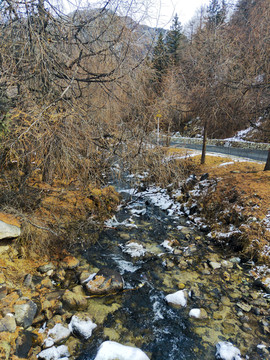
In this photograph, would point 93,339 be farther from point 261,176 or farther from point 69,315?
point 261,176

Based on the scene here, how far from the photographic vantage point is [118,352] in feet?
8.93

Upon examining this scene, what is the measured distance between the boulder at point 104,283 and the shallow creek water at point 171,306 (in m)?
0.11

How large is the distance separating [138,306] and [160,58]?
14.5ft

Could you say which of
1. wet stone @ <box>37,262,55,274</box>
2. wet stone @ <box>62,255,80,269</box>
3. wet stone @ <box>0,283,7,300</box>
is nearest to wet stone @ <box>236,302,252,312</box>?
wet stone @ <box>62,255,80,269</box>

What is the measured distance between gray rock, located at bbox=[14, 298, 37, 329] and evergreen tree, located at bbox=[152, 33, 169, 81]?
14.5 feet

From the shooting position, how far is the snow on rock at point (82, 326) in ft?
10.2

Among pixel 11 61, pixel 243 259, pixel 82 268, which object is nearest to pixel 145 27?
pixel 11 61

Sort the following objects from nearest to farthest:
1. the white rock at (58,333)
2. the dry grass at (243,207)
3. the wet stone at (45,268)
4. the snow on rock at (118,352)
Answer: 1. the snow on rock at (118,352)
2. the white rock at (58,333)
3. the wet stone at (45,268)
4. the dry grass at (243,207)

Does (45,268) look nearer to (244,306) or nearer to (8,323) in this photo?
(8,323)

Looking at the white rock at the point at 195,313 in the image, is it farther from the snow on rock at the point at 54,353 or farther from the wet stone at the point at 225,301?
the snow on rock at the point at 54,353

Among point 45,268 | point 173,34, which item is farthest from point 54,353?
point 173,34

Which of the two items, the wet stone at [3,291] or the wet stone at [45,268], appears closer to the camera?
the wet stone at [3,291]

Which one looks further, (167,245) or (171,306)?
(167,245)

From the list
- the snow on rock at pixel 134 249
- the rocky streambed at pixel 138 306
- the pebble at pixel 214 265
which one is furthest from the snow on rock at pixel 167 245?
the pebble at pixel 214 265
